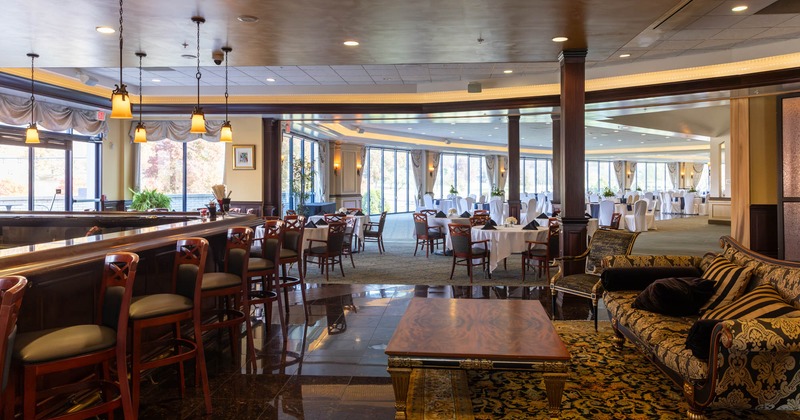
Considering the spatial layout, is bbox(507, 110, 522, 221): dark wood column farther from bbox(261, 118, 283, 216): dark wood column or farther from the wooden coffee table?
the wooden coffee table

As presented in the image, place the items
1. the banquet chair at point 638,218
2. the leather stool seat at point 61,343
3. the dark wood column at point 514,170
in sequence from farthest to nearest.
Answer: the banquet chair at point 638,218 → the dark wood column at point 514,170 → the leather stool seat at point 61,343

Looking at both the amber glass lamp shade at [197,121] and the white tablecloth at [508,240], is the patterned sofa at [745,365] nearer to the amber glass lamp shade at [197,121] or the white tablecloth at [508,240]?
the white tablecloth at [508,240]

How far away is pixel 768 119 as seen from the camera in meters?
9.62

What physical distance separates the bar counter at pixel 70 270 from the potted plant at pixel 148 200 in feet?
26.5

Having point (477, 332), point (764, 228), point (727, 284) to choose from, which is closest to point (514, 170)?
point (764, 228)

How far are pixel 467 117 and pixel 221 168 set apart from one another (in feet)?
18.9

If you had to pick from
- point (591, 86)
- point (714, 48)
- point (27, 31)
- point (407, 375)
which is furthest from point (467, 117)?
point (407, 375)

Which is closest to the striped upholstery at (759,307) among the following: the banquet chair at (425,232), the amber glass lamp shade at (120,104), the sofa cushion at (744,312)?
the sofa cushion at (744,312)

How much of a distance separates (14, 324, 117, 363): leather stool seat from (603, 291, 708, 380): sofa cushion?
2861mm

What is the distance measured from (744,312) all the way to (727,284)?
0.72 m

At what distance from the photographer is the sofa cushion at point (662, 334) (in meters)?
2.90

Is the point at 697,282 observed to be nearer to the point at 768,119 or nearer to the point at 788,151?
the point at 788,151

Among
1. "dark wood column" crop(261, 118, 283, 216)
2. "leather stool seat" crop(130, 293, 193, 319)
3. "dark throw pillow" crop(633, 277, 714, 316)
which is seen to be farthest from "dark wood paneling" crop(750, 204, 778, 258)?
"leather stool seat" crop(130, 293, 193, 319)

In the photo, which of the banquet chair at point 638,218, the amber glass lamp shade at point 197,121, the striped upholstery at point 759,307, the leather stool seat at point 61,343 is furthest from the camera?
the banquet chair at point 638,218
